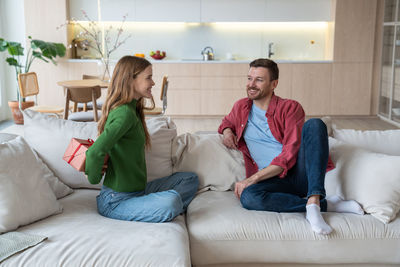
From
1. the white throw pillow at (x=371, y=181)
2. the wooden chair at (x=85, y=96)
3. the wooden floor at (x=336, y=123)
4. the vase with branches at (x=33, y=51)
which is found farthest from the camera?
the wooden floor at (x=336, y=123)

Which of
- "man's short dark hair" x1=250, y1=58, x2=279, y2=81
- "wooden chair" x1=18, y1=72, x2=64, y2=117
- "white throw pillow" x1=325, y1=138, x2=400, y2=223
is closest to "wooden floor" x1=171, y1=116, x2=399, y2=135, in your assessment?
"wooden chair" x1=18, y1=72, x2=64, y2=117

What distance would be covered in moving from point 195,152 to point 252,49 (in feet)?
18.7

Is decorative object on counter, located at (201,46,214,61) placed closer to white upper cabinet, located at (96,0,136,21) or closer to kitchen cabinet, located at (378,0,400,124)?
white upper cabinet, located at (96,0,136,21)

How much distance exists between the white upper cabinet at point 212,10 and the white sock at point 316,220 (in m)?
6.01

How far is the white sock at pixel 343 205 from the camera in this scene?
8.31 ft

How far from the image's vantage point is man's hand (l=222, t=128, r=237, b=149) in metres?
3.02

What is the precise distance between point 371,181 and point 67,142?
1608 mm

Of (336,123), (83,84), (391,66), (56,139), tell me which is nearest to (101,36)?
(83,84)

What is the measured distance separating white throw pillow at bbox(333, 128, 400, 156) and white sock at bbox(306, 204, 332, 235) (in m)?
0.69

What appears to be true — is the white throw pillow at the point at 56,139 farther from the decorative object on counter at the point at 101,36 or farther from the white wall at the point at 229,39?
the white wall at the point at 229,39

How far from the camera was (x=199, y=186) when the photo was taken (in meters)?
2.94

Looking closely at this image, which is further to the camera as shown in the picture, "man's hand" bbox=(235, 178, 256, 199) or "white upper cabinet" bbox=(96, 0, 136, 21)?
"white upper cabinet" bbox=(96, 0, 136, 21)

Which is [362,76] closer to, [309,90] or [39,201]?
[309,90]

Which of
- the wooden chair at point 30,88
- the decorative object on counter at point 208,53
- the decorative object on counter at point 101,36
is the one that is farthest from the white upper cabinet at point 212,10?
the wooden chair at point 30,88
